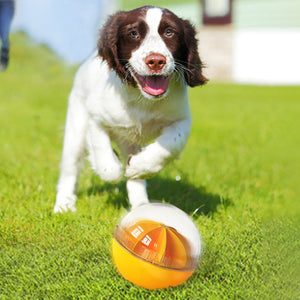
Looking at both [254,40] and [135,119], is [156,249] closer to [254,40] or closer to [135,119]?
[135,119]

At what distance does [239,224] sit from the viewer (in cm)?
321

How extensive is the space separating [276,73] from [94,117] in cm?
1934

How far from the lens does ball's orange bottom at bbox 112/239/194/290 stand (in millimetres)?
2367

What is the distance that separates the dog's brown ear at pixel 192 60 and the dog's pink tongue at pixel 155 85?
253 mm

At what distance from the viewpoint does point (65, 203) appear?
3.75 meters

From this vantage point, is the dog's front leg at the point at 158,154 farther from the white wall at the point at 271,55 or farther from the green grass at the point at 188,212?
the white wall at the point at 271,55

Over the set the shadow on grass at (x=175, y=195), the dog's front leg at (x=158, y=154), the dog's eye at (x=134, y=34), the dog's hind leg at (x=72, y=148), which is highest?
the dog's eye at (x=134, y=34)

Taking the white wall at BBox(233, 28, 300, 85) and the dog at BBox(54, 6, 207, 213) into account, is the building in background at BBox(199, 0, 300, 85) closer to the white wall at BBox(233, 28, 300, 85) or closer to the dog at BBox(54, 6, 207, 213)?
the white wall at BBox(233, 28, 300, 85)

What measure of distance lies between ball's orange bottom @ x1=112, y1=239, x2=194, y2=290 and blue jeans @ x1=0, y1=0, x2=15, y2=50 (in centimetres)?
302

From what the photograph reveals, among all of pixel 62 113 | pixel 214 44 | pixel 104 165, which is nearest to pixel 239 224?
pixel 104 165

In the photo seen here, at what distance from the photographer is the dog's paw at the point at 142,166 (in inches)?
122

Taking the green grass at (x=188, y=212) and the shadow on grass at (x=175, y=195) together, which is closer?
the green grass at (x=188, y=212)

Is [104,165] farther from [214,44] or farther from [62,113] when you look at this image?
[214,44]

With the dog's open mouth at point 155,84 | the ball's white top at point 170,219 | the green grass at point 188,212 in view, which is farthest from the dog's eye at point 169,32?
the green grass at point 188,212
